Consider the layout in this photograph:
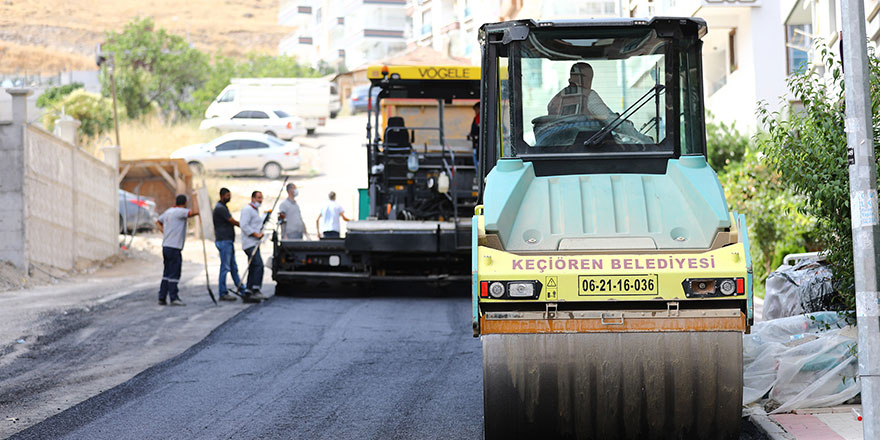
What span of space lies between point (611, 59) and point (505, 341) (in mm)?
2258

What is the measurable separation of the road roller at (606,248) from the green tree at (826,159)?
1.35 m

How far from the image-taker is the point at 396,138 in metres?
15.8

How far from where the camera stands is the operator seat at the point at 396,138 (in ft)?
51.5

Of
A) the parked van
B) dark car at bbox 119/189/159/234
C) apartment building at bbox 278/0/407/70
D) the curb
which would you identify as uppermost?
apartment building at bbox 278/0/407/70

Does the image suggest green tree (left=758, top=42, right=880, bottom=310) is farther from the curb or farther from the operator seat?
the operator seat

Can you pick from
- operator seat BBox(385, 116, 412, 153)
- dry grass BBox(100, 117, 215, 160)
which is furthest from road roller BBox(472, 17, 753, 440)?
dry grass BBox(100, 117, 215, 160)

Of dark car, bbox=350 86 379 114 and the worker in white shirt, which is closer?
the worker in white shirt

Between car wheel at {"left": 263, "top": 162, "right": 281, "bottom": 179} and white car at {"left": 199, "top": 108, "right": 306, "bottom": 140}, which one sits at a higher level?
white car at {"left": 199, "top": 108, "right": 306, "bottom": 140}

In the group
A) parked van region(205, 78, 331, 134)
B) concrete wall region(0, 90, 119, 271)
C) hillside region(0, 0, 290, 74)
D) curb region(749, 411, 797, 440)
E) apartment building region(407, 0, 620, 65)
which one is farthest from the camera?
hillside region(0, 0, 290, 74)

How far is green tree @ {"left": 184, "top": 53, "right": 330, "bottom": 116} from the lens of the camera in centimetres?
5573

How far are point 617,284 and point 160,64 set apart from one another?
179 ft

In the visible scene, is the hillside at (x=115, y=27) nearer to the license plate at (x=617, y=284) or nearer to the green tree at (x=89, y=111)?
the green tree at (x=89, y=111)

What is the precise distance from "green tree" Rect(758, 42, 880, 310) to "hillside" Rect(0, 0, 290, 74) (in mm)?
58759

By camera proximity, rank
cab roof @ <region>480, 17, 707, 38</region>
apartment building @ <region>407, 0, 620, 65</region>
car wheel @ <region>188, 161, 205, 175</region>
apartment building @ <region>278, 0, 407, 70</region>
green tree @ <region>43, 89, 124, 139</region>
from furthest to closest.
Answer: apartment building @ <region>278, 0, 407, 70</region>, green tree @ <region>43, 89, 124, 139</region>, apartment building @ <region>407, 0, 620, 65</region>, car wheel @ <region>188, 161, 205, 175</region>, cab roof @ <region>480, 17, 707, 38</region>
